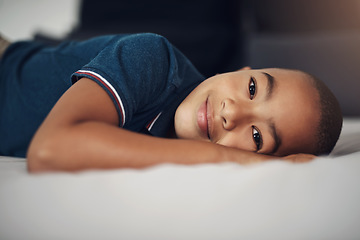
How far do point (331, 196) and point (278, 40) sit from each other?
57.0 inches

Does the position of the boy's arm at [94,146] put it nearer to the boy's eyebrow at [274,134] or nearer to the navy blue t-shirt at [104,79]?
the navy blue t-shirt at [104,79]

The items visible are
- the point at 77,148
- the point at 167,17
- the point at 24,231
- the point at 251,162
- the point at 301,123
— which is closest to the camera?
the point at 24,231

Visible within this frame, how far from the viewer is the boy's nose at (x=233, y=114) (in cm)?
63

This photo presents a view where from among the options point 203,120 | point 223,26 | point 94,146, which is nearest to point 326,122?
point 203,120

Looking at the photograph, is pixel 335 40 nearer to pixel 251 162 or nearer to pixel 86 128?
pixel 251 162

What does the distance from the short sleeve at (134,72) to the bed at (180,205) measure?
0.67 ft

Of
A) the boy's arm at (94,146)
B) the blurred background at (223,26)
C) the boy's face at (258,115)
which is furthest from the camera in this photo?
the blurred background at (223,26)

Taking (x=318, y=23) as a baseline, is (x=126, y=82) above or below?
below

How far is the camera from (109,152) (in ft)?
1.37

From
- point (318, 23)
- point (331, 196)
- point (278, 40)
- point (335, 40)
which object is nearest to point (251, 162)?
point (331, 196)

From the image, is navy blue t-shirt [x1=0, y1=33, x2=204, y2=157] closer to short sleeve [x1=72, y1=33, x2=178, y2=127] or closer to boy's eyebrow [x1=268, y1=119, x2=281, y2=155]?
short sleeve [x1=72, y1=33, x2=178, y2=127]

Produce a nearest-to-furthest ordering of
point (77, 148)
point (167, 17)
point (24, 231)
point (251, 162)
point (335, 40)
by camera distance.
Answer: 1. point (24, 231)
2. point (77, 148)
3. point (251, 162)
4. point (335, 40)
5. point (167, 17)

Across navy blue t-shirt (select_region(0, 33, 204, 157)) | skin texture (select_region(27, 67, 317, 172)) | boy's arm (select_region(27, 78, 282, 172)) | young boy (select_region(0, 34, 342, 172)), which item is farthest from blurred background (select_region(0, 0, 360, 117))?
boy's arm (select_region(27, 78, 282, 172))

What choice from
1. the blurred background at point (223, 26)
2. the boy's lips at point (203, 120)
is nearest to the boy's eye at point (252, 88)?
the boy's lips at point (203, 120)
